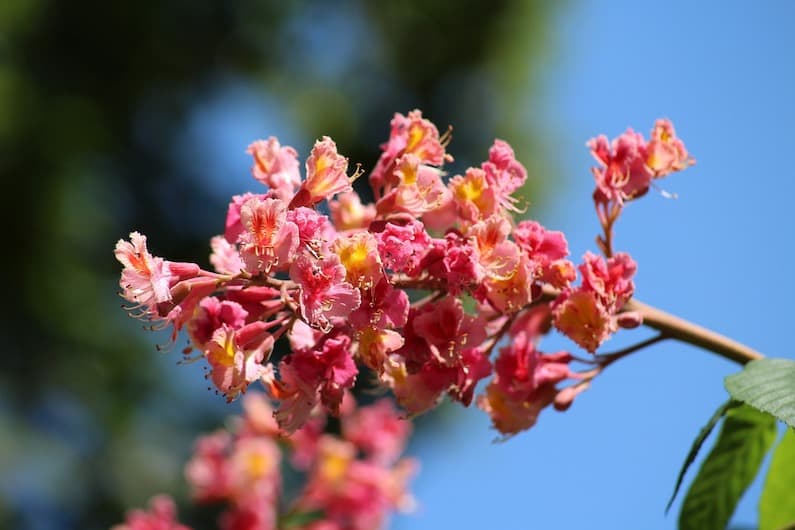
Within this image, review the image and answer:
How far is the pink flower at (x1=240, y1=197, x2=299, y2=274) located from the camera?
0.86m

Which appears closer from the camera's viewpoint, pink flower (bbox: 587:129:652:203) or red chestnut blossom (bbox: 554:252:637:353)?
red chestnut blossom (bbox: 554:252:637:353)

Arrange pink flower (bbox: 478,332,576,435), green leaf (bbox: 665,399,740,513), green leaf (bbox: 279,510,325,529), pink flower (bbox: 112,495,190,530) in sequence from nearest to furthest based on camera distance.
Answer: green leaf (bbox: 665,399,740,513) → pink flower (bbox: 478,332,576,435) → pink flower (bbox: 112,495,190,530) → green leaf (bbox: 279,510,325,529)

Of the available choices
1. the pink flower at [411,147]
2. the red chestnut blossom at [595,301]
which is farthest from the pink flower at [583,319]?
the pink flower at [411,147]

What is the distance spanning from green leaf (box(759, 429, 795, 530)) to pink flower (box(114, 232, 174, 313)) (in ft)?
2.45

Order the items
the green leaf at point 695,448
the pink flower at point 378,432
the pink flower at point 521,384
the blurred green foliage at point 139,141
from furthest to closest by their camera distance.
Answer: the blurred green foliage at point 139,141 → the pink flower at point 378,432 → the pink flower at point 521,384 → the green leaf at point 695,448

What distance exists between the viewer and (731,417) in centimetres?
111

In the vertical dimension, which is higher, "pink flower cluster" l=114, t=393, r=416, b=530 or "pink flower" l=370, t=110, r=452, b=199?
"pink flower cluster" l=114, t=393, r=416, b=530

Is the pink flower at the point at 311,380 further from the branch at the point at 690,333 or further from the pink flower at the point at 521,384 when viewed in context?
the branch at the point at 690,333

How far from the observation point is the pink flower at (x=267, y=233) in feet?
2.81

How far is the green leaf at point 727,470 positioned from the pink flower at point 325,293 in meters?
Result: 0.53

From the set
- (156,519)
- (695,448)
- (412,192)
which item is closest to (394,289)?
(412,192)

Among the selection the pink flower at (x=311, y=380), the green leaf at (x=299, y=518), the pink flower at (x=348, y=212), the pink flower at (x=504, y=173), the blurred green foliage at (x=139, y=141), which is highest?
the blurred green foliage at (x=139, y=141)

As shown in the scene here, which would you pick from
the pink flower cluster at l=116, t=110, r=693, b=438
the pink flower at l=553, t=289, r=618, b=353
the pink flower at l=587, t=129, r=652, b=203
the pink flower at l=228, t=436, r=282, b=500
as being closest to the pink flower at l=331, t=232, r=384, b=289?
the pink flower cluster at l=116, t=110, r=693, b=438

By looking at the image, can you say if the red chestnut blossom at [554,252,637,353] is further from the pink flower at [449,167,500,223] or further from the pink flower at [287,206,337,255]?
the pink flower at [287,206,337,255]
